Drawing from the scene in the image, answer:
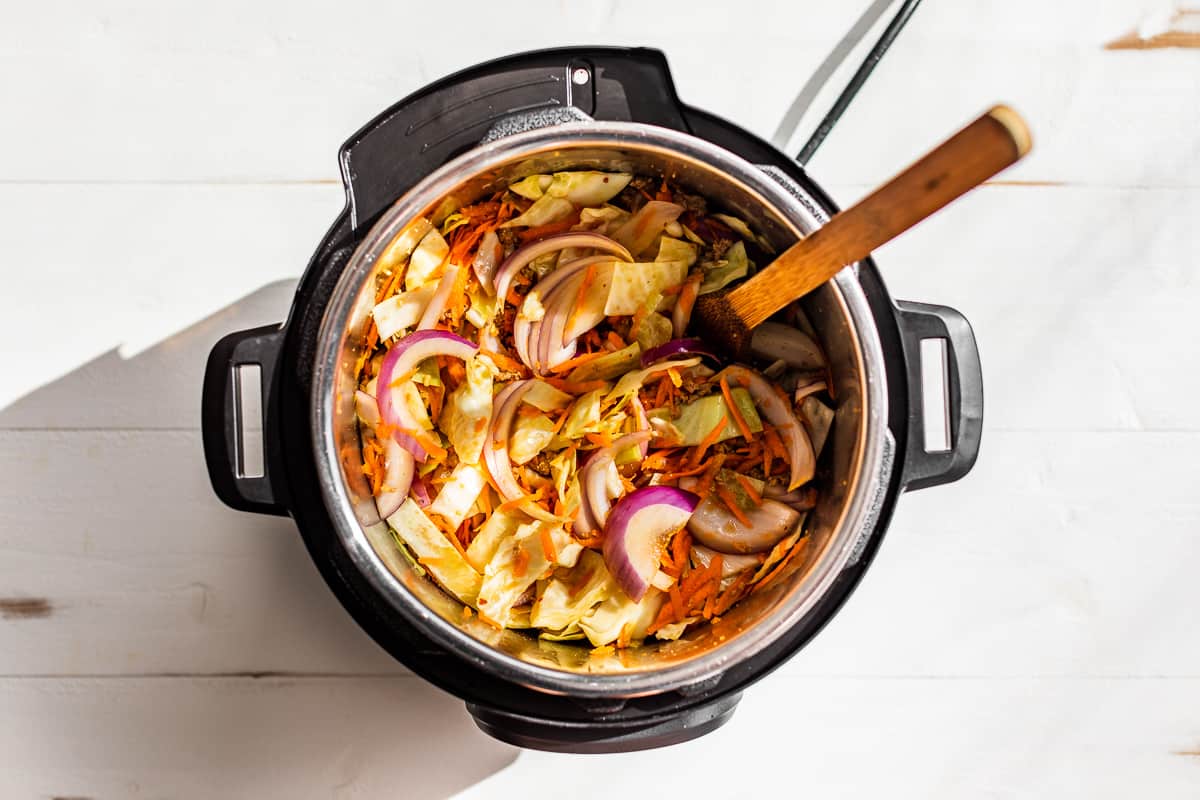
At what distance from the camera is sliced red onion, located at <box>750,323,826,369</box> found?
36.5 inches

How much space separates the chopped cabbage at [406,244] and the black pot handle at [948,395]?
460mm

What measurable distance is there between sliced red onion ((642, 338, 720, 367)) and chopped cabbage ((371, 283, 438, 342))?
22 centimetres

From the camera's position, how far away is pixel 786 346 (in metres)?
0.94

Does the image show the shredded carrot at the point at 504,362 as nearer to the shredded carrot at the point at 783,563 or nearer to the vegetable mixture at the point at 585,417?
the vegetable mixture at the point at 585,417

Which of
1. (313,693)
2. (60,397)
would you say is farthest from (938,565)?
(60,397)

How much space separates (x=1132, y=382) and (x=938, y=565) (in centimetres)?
35

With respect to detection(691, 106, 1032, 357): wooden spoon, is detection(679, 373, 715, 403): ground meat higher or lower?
lower

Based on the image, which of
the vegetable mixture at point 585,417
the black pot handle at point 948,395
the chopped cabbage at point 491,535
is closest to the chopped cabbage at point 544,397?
the vegetable mixture at point 585,417

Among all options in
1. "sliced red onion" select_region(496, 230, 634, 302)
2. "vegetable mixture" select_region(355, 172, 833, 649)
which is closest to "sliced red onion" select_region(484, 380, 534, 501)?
"vegetable mixture" select_region(355, 172, 833, 649)

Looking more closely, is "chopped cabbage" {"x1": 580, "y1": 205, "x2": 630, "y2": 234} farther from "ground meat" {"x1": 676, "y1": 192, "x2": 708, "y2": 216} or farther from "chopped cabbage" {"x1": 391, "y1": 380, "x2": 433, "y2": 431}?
"chopped cabbage" {"x1": 391, "y1": 380, "x2": 433, "y2": 431}

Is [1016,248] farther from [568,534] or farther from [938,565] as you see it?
[568,534]

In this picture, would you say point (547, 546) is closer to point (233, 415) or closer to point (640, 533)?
point (640, 533)

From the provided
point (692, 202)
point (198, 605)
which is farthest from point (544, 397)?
point (198, 605)

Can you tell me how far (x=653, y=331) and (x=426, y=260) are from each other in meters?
0.24
